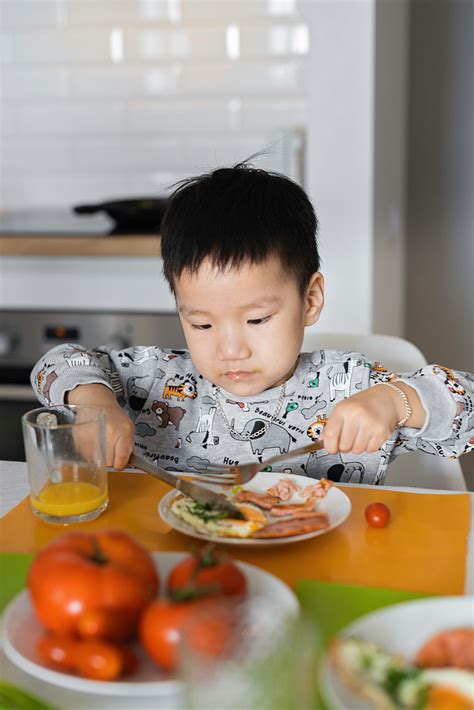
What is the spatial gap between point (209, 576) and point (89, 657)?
0.10 meters

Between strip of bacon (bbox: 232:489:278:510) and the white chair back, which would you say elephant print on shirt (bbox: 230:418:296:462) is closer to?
the white chair back

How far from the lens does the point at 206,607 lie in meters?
0.47

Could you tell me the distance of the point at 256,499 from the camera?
913mm

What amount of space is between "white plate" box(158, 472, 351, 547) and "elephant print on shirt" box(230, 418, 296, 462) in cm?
31

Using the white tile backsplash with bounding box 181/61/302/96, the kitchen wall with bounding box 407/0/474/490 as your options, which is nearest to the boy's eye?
the white tile backsplash with bounding box 181/61/302/96

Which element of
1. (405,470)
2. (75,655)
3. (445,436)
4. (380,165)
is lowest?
(405,470)

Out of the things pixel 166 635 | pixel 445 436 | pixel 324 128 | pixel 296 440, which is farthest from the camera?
pixel 324 128

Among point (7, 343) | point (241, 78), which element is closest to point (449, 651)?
point (7, 343)

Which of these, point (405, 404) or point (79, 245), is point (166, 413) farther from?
point (79, 245)

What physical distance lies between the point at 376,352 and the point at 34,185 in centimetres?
158

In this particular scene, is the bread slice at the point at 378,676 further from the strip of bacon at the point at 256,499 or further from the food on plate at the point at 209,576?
the strip of bacon at the point at 256,499

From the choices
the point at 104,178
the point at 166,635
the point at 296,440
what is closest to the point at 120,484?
the point at 296,440

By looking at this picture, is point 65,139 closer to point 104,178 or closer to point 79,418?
point 104,178

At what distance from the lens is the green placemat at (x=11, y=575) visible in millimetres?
700
